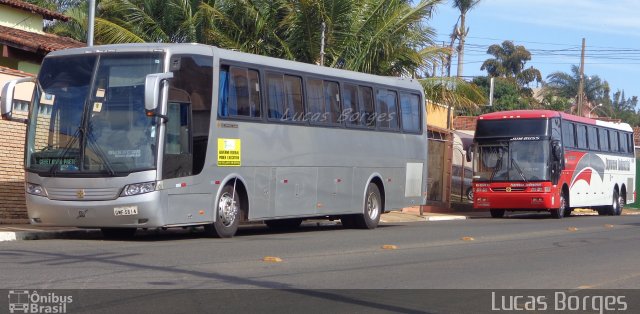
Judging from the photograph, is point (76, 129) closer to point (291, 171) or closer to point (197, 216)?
point (197, 216)

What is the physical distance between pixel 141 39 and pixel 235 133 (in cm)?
1034

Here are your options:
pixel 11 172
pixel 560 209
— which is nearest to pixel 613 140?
pixel 560 209

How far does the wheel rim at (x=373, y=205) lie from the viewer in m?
20.7

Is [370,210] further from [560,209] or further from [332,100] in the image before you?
[560,209]

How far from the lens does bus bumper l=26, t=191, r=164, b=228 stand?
47.1 ft

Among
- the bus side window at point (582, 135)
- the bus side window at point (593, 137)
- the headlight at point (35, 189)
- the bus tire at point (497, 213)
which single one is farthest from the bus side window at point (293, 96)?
the bus side window at point (593, 137)

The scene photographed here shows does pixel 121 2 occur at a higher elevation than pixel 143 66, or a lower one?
higher

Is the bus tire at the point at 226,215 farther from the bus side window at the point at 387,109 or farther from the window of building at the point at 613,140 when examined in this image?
the window of building at the point at 613,140

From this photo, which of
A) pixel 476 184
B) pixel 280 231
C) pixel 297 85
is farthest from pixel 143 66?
pixel 476 184

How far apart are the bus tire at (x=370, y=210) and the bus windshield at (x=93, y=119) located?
23.3 feet

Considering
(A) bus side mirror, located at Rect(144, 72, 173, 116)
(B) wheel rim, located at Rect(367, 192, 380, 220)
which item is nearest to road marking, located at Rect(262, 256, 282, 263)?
(A) bus side mirror, located at Rect(144, 72, 173, 116)

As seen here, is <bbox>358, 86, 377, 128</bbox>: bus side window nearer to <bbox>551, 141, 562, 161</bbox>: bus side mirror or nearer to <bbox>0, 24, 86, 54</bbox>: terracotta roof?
<bbox>0, 24, 86, 54</bbox>: terracotta roof

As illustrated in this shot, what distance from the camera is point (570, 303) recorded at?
982 cm

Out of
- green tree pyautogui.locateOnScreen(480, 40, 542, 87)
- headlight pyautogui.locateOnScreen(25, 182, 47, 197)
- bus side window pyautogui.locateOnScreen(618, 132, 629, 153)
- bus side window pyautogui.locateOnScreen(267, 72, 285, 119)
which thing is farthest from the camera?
green tree pyautogui.locateOnScreen(480, 40, 542, 87)
